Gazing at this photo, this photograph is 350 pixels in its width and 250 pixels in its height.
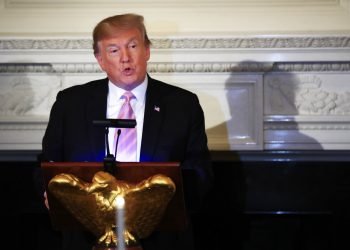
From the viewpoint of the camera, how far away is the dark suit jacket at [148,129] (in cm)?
181

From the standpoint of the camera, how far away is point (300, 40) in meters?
2.41

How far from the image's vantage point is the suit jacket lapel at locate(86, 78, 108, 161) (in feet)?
5.93

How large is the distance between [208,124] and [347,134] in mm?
604

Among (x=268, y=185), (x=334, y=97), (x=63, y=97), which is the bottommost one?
(x=268, y=185)

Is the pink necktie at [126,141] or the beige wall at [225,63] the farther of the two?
the beige wall at [225,63]

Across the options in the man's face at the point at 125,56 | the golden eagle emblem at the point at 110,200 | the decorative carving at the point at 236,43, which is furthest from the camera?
the decorative carving at the point at 236,43

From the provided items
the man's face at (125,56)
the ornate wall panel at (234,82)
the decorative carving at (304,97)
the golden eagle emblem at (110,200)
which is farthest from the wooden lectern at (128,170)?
the decorative carving at (304,97)

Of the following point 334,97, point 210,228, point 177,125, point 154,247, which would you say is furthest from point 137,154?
point 334,97

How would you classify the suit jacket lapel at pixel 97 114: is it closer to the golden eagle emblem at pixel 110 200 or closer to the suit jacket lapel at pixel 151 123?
the suit jacket lapel at pixel 151 123

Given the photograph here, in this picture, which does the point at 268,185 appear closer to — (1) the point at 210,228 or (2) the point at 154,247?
(1) the point at 210,228

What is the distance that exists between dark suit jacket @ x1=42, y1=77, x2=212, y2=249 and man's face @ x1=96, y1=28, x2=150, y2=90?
0.36ft

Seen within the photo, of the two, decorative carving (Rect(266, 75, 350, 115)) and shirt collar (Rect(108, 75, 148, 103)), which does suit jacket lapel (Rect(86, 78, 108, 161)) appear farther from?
decorative carving (Rect(266, 75, 350, 115))

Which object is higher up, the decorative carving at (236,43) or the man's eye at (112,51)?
the man's eye at (112,51)

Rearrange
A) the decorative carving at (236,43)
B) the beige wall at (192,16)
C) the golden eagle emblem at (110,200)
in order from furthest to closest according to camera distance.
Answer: the beige wall at (192,16)
the decorative carving at (236,43)
the golden eagle emblem at (110,200)
